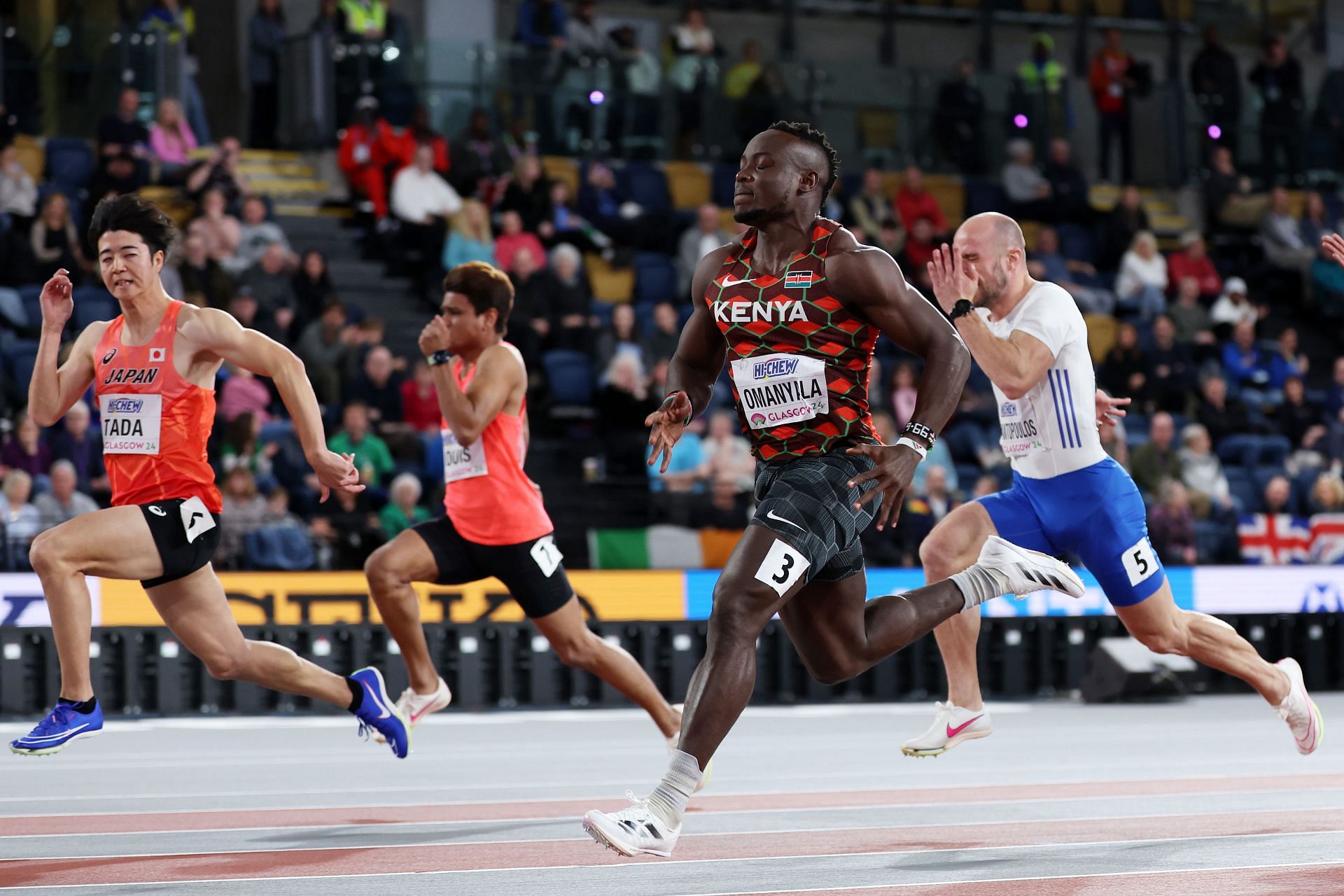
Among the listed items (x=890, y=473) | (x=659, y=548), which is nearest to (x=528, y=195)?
(x=659, y=548)

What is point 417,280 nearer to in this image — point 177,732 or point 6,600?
point 6,600

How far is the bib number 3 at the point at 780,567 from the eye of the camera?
20.4ft

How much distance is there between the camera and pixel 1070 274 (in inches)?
909

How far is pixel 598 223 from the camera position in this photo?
21109 mm

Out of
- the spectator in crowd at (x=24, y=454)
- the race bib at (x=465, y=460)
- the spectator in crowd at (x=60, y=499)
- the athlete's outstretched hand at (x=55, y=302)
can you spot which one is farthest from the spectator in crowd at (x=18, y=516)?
the athlete's outstretched hand at (x=55, y=302)

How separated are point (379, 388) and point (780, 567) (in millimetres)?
11223

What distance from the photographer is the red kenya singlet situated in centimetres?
664

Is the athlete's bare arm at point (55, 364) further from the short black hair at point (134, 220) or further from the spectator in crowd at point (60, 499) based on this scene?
the spectator in crowd at point (60, 499)

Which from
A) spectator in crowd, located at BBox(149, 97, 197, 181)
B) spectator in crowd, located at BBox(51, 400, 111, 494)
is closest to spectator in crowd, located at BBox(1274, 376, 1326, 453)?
spectator in crowd, located at BBox(149, 97, 197, 181)

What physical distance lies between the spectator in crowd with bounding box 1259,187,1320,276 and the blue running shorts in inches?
717

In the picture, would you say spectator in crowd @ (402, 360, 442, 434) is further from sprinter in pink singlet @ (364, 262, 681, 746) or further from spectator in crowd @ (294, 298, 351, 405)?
sprinter in pink singlet @ (364, 262, 681, 746)

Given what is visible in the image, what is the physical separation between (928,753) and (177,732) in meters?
6.51

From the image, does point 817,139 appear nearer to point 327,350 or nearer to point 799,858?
point 799,858

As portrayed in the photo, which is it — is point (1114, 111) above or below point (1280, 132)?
above
